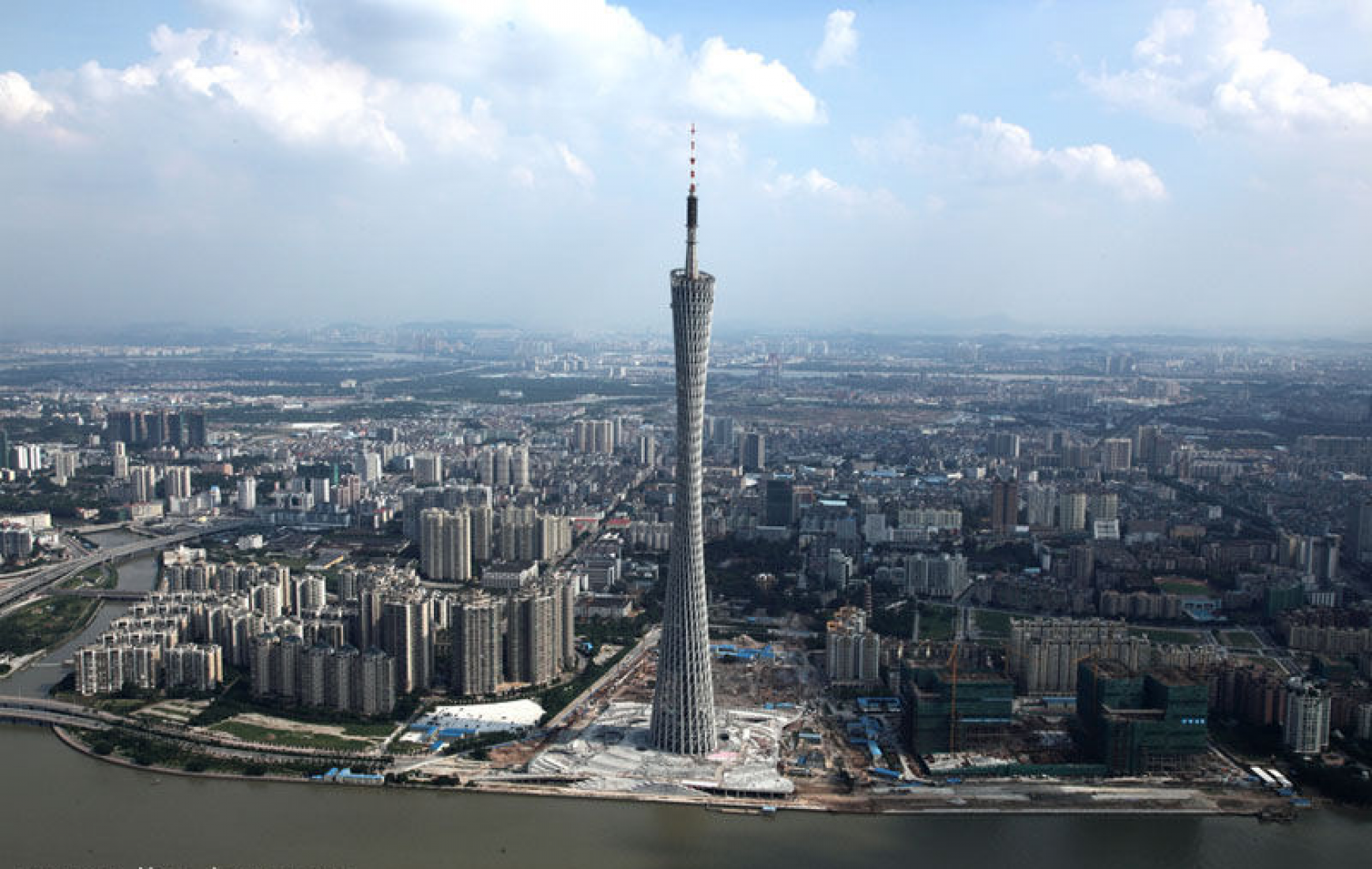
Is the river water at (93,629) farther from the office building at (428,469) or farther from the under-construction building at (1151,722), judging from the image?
the under-construction building at (1151,722)

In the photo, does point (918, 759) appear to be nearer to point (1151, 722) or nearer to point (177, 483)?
point (1151, 722)

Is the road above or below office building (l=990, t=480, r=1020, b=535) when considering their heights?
below

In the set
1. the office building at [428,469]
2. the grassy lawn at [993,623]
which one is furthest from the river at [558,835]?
the office building at [428,469]

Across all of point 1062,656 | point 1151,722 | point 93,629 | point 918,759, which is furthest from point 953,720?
point 93,629

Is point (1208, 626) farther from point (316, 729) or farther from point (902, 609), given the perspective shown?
point (316, 729)

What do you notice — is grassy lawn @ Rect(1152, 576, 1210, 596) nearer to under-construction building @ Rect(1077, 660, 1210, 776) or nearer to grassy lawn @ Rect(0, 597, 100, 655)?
under-construction building @ Rect(1077, 660, 1210, 776)

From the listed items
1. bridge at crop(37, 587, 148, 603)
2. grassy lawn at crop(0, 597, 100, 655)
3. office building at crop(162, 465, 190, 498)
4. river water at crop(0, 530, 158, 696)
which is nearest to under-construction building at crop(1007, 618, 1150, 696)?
river water at crop(0, 530, 158, 696)
